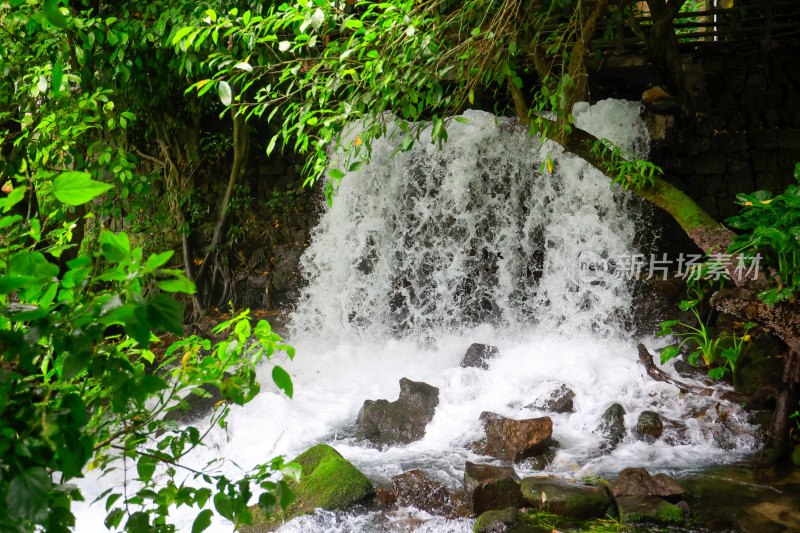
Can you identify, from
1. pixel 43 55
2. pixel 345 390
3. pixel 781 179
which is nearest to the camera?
pixel 43 55

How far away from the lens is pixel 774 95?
7234 mm

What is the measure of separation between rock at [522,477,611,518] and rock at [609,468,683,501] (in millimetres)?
102

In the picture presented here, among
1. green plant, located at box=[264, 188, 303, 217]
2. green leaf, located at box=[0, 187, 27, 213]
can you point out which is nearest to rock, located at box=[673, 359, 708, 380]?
green plant, located at box=[264, 188, 303, 217]

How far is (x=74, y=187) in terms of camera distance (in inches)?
45.4

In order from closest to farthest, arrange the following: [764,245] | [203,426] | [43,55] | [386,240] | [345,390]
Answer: [764,245], [43,55], [203,426], [345,390], [386,240]

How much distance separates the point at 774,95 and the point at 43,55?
7.91m

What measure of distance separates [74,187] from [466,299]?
6599 millimetres

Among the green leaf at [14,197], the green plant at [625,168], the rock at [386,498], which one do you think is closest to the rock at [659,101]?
the green plant at [625,168]

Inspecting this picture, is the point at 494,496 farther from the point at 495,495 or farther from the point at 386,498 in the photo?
the point at 386,498

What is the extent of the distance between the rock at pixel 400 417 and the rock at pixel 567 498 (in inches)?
59.1

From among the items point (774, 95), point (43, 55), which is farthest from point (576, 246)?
point (43, 55)

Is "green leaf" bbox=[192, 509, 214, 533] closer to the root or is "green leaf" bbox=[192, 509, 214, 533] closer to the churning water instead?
the churning water

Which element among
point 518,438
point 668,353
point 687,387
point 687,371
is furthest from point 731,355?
point 518,438

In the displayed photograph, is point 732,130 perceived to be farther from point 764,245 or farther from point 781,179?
point 764,245
